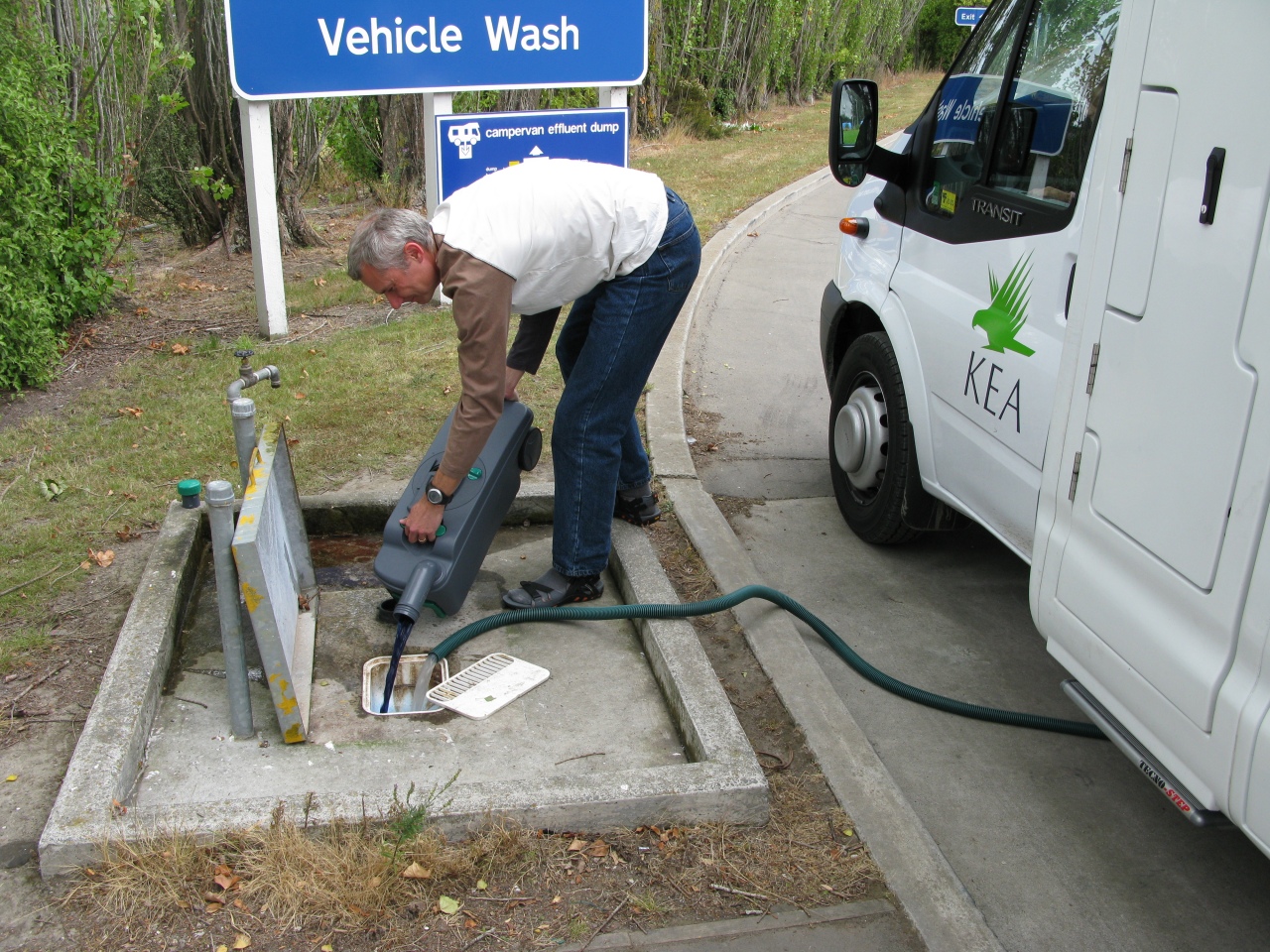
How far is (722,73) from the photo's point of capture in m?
18.6

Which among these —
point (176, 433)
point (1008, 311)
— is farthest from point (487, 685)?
point (176, 433)

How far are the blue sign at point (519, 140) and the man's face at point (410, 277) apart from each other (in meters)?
4.02

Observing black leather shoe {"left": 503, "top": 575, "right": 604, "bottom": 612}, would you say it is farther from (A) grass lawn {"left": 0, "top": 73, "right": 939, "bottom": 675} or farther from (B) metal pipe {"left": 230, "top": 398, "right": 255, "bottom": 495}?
(A) grass lawn {"left": 0, "top": 73, "right": 939, "bottom": 675}

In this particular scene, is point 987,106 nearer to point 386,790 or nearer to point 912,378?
point 912,378

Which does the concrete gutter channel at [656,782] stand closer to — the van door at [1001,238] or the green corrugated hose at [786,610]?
the green corrugated hose at [786,610]

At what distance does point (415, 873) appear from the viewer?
240 cm

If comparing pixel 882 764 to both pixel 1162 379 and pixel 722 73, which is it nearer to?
pixel 1162 379

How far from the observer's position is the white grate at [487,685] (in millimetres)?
Answer: 3107

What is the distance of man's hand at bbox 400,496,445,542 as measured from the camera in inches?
127

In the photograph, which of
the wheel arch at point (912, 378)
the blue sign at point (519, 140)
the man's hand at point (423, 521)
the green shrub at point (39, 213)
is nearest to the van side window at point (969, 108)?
the wheel arch at point (912, 378)

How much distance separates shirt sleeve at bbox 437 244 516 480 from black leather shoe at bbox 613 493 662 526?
1.14 m

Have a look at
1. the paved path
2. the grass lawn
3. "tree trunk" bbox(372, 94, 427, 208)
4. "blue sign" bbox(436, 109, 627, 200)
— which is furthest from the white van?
"tree trunk" bbox(372, 94, 427, 208)

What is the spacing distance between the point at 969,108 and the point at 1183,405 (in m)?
1.79

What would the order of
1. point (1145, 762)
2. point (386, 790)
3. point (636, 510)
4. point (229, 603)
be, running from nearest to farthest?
point (1145, 762), point (386, 790), point (229, 603), point (636, 510)
